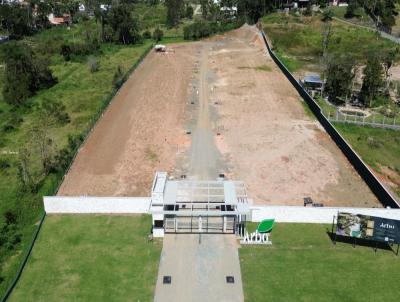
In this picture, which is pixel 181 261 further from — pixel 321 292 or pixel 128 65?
pixel 128 65

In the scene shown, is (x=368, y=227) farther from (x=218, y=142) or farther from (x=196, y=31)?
(x=196, y=31)

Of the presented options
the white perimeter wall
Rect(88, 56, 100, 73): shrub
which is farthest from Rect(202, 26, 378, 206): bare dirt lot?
Rect(88, 56, 100, 73): shrub

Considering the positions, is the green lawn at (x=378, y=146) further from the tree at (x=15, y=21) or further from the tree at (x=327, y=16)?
the tree at (x=15, y=21)

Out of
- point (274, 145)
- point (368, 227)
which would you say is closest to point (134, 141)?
point (274, 145)

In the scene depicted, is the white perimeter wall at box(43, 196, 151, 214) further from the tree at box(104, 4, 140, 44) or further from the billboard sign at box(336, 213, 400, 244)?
the tree at box(104, 4, 140, 44)

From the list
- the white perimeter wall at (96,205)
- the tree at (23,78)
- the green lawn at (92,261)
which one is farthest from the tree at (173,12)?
the green lawn at (92,261)

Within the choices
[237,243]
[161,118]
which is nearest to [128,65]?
[161,118]
